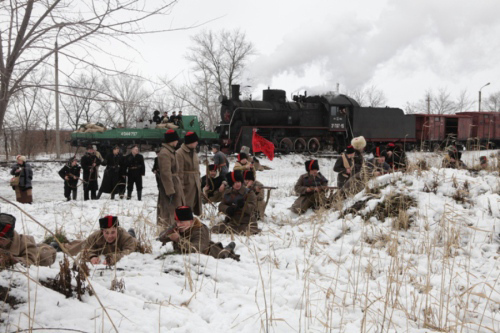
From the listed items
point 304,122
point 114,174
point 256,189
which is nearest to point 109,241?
point 256,189

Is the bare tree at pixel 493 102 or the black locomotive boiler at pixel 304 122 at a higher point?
the bare tree at pixel 493 102

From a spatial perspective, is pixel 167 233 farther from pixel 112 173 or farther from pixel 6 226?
pixel 112 173

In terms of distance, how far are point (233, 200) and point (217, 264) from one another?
8.31 ft

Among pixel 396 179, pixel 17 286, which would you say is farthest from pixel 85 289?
pixel 396 179

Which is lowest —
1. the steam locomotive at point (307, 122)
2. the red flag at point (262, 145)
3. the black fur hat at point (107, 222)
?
the black fur hat at point (107, 222)

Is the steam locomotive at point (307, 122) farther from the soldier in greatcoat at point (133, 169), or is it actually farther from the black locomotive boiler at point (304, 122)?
the soldier in greatcoat at point (133, 169)

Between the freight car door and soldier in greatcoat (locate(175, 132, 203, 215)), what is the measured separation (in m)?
14.6

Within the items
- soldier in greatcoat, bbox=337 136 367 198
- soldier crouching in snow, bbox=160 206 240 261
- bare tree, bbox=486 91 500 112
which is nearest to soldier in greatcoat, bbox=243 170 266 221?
soldier in greatcoat, bbox=337 136 367 198

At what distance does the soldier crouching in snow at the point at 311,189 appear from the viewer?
7.43 metres

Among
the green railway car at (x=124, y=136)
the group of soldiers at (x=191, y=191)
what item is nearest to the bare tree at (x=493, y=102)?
the green railway car at (x=124, y=136)

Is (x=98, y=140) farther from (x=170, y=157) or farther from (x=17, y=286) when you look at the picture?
(x=17, y=286)

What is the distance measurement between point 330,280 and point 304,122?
16816 mm

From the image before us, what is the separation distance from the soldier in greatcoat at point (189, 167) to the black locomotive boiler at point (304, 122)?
1189 centimetres

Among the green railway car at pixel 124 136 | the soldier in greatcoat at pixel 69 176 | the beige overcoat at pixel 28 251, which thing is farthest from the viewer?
the green railway car at pixel 124 136
